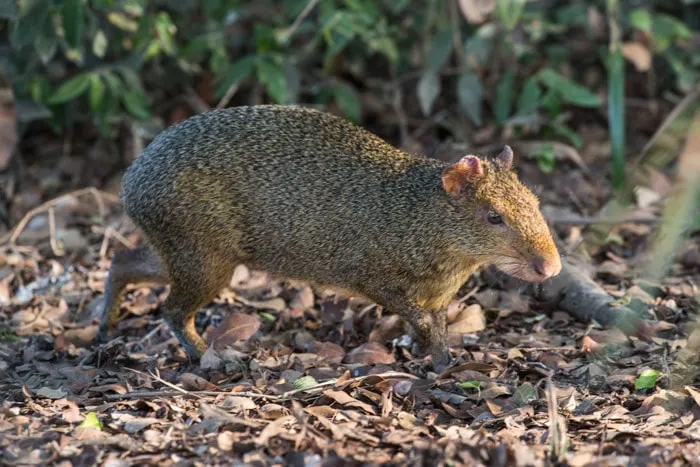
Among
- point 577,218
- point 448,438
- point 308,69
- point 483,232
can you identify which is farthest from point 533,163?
point 448,438

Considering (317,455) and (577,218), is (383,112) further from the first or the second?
(317,455)

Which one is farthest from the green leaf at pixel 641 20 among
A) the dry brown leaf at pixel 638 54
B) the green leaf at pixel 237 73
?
the green leaf at pixel 237 73

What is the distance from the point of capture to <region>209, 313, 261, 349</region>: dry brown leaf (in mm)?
5531

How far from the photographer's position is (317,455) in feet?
13.0

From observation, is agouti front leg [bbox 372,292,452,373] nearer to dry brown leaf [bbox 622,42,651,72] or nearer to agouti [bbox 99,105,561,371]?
agouti [bbox 99,105,561,371]

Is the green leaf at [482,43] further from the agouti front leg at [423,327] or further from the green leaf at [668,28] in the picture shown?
the agouti front leg at [423,327]

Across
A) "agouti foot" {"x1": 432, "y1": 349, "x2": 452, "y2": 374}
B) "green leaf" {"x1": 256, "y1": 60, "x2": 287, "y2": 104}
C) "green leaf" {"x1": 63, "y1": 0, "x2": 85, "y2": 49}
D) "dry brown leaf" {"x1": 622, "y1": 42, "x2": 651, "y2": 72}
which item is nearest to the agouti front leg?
"agouti foot" {"x1": 432, "y1": 349, "x2": 452, "y2": 374}

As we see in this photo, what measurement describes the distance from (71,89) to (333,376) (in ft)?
10.8

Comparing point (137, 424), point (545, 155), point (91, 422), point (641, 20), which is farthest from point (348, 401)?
point (641, 20)

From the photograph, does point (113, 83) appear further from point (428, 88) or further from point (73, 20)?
point (428, 88)

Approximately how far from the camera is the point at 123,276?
5992 mm

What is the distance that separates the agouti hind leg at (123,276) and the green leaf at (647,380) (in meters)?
2.75

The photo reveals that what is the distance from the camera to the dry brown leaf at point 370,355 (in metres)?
5.27

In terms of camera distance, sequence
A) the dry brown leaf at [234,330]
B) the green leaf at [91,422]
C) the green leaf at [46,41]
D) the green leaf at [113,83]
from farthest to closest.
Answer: the green leaf at [113,83] < the green leaf at [46,41] < the dry brown leaf at [234,330] < the green leaf at [91,422]
